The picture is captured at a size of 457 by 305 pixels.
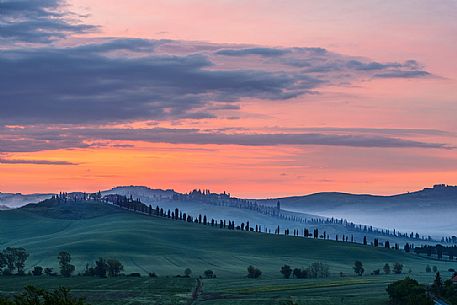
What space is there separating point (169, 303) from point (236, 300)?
15925 mm

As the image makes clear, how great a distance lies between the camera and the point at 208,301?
180500mm

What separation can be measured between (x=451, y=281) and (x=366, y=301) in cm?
2698

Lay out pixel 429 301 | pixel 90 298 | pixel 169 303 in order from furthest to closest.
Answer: pixel 90 298
pixel 169 303
pixel 429 301

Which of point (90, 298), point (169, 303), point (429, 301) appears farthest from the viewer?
point (90, 298)

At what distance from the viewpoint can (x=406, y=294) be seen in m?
179

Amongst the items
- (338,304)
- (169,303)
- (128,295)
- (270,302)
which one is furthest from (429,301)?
(128,295)

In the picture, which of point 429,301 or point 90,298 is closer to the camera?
point 429,301

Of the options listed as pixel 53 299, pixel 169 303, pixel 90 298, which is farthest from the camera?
pixel 90 298

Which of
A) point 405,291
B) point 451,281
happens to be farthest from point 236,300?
point 451,281

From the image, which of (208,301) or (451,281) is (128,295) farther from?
(451,281)

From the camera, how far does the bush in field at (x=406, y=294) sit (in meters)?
166

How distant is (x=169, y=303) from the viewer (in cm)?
17312

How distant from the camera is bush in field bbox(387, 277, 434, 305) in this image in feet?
543

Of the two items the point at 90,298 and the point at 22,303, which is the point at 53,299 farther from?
the point at 90,298
